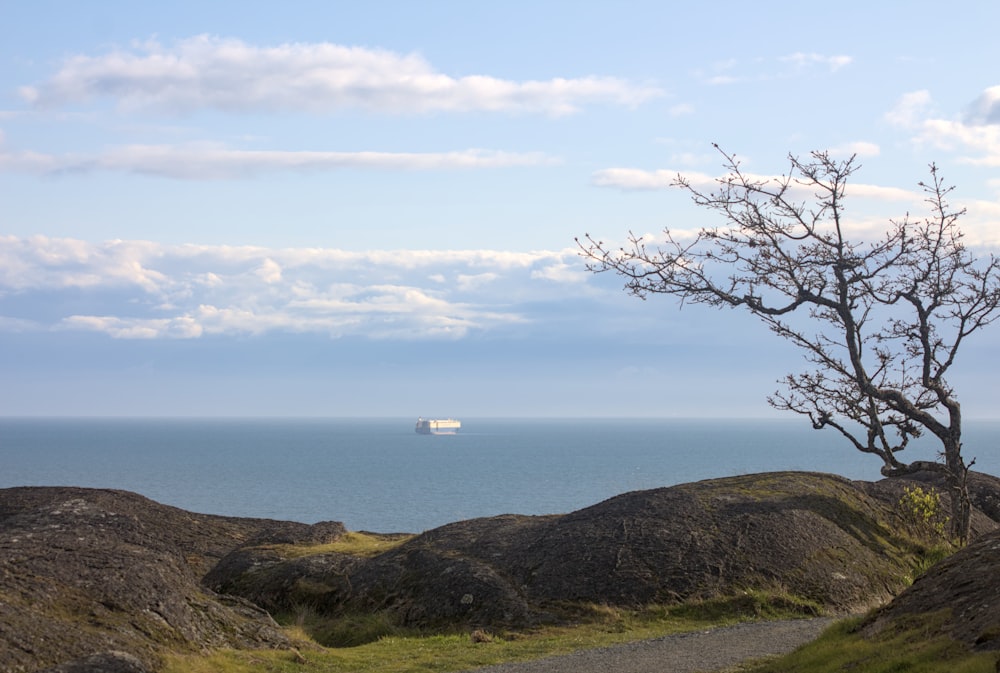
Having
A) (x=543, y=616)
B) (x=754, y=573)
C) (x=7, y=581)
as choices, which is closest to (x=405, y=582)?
(x=543, y=616)

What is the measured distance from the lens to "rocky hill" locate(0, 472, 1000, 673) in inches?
782

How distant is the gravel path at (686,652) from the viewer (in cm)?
1994

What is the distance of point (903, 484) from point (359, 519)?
97202 millimetres

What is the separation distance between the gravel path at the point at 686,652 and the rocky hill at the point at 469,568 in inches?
149

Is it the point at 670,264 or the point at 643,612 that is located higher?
the point at 670,264

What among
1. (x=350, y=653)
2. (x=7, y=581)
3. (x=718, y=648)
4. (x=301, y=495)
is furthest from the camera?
(x=301, y=495)

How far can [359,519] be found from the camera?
12731 cm

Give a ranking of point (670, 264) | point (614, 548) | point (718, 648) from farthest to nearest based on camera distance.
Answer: point (670, 264), point (614, 548), point (718, 648)

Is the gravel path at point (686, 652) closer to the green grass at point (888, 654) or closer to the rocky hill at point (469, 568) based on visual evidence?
the green grass at point (888, 654)

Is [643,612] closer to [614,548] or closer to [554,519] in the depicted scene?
[614,548]

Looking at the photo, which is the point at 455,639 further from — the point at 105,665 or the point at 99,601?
the point at 105,665

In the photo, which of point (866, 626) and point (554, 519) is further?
point (554, 519)

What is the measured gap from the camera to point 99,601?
20688 millimetres

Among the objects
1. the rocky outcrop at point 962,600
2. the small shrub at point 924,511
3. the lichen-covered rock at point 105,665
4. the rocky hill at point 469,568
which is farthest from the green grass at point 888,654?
the small shrub at point 924,511
